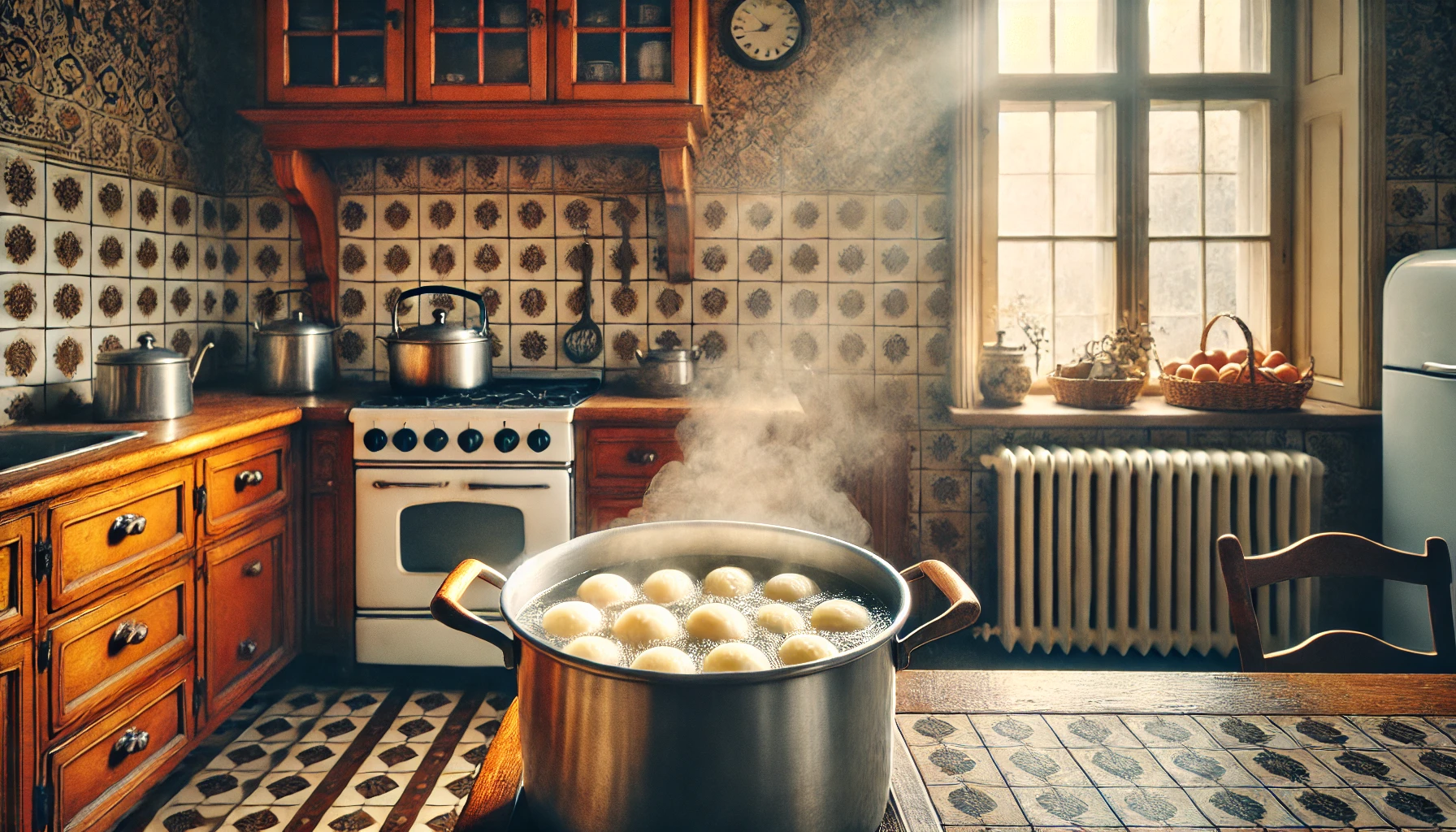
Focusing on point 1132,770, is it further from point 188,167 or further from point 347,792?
point 188,167

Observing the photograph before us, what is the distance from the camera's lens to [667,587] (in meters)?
0.86

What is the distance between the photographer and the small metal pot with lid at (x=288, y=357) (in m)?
2.68

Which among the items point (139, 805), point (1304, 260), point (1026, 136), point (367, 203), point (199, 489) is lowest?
point (139, 805)

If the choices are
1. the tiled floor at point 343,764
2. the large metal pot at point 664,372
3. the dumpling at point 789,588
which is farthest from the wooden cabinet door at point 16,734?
the large metal pot at point 664,372

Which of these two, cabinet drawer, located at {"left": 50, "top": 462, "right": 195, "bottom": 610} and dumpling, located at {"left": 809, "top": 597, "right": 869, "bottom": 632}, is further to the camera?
cabinet drawer, located at {"left": 50, "top": 462, "right": 195, "bottom": 610}

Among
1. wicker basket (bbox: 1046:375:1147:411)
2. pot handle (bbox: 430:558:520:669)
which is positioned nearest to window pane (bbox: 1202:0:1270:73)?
wicker basket (bbox: 1046:375:1147:411)

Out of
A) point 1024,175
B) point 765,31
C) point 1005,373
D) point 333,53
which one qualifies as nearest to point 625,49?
point 765,31

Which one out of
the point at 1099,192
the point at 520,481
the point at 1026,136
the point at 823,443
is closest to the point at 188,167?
the point at 520,481

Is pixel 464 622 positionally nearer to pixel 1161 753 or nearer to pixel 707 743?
pixel 707 743

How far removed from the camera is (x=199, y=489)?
1.99 meters

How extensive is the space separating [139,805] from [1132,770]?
211 cm

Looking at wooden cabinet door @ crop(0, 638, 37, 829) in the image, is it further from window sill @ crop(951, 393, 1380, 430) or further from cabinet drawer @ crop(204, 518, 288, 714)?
window sill @ crop(951, 393, 1380, 430)

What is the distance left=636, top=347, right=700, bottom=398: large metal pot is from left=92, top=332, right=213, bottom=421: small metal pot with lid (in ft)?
3.87

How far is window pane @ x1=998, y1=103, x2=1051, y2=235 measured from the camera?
3031 millimetres
